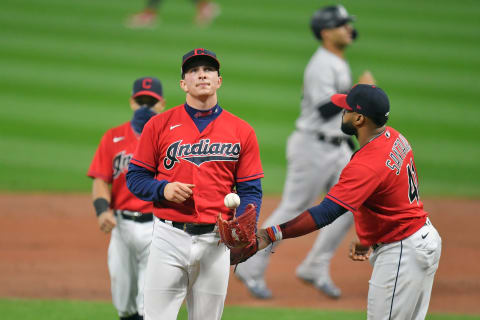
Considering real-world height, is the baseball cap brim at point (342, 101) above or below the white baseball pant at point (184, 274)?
above

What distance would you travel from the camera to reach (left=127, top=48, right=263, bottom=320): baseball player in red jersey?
3.41m

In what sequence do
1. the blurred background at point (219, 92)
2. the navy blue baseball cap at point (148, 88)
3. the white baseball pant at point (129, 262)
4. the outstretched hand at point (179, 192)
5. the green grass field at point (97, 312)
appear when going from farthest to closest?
the blurred background at point (219, 92) → the green grass field at point (97, 312) → the navy blue baseball cap at point (148, 88) → the white baseball pant at point (129, 262) → the outstretched hand at point (179, 192)

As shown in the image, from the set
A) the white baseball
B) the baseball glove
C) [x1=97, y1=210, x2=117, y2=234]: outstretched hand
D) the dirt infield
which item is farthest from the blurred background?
the white baseball

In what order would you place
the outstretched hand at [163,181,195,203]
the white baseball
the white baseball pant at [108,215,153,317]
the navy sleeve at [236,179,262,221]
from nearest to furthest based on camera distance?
the white baseball
the outstretched hand at [163,181,195,203]
the navy sleeve at [236,179,262,221]
the white baseball pant at [108,215,153,317]

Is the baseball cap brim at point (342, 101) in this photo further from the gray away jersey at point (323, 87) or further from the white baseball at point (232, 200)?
the gray away jersey at point (323, 87)

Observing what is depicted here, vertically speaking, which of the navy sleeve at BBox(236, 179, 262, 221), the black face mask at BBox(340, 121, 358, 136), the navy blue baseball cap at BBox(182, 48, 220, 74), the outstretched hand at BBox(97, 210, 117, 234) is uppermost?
the navy blue baseball cap at BBox(182, 48, 220, 74)

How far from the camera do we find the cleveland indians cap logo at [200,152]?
11.3 feet

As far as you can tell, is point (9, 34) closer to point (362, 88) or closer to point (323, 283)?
point (323, 283)

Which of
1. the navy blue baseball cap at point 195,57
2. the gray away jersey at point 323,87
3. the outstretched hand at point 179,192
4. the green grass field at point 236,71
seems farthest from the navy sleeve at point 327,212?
the green grass field at point 236,71

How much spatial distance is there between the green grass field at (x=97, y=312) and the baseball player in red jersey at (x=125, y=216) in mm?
750

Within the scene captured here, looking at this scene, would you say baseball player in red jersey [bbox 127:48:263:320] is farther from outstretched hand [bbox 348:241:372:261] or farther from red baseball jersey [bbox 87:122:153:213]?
red baseball jersey [bbox 87:122:153:213]

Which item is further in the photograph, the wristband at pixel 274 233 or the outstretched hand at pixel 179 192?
the wristband at pixel 274 233

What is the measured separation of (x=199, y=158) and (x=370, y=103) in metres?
0.96

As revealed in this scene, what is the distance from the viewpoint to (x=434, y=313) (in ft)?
17.7
